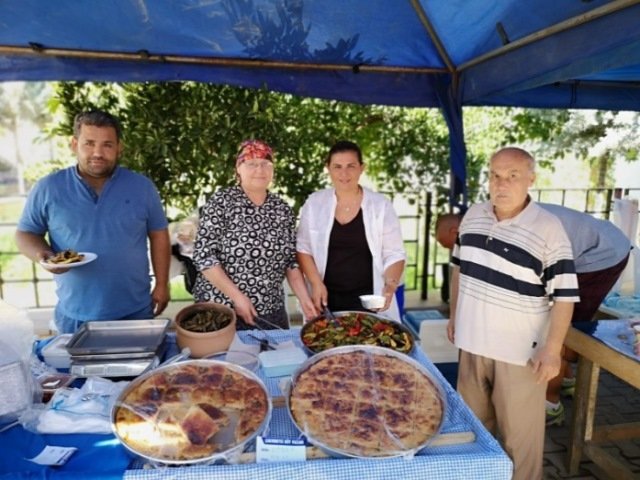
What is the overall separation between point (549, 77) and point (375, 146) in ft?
12.4

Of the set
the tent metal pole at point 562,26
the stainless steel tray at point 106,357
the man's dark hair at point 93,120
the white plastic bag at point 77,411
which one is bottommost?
the white plastic bag at point 77,411

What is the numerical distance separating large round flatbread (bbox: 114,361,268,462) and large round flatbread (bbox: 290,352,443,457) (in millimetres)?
158

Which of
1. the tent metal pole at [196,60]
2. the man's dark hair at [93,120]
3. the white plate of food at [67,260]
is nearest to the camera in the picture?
the white plate of food at [67,260]

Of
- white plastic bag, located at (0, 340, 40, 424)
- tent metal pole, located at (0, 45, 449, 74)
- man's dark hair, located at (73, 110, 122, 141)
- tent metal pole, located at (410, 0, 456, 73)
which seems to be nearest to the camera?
white plastic bag, located at (0, 340, 40, 424)

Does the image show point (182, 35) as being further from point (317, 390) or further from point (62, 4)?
point (317, 390)

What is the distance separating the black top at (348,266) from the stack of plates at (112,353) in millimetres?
1126

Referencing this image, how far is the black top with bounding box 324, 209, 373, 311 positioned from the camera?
8.73 feet

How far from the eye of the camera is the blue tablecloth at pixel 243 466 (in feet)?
4.09

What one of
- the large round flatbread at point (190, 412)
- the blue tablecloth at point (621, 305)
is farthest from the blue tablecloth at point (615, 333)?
the large round flatbread at point (190, 412)

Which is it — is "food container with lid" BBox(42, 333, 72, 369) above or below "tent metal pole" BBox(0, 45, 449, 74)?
below

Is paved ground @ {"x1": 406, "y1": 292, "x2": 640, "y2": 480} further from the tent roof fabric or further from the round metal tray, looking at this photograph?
the tent roof fabric

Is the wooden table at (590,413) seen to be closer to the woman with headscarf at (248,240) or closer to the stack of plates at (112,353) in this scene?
the woman with headscarf at (248,240)

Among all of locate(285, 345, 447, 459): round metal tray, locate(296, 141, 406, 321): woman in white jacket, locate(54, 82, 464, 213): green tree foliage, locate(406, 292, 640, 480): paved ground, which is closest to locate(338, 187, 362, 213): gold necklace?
locate(296, 141, 406, 321): woman in white jacket

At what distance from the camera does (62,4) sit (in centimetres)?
271
